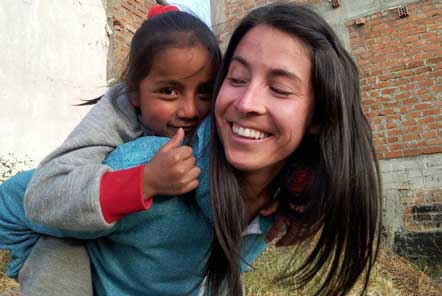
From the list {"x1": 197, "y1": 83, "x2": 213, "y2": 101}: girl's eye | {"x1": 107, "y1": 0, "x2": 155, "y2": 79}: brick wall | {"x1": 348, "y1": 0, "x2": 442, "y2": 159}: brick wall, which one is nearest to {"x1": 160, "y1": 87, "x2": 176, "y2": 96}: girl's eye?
{"x1": 197, "y1": 83, "x2": 213, "y2": 101}: girl's eye

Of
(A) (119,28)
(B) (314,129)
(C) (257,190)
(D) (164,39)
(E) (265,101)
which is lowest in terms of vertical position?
(C) (257,190)

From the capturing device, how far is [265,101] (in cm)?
122

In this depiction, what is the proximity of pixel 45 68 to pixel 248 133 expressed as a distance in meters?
3.67

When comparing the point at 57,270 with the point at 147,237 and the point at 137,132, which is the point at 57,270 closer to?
the point at 147,237

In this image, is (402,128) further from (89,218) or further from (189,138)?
(89,218)

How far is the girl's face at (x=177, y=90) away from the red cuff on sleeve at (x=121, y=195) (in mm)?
471

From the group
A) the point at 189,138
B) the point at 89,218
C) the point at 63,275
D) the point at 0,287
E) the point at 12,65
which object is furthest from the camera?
the point at 12,65

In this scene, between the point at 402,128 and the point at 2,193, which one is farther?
the point at 402,128

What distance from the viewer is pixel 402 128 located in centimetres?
454

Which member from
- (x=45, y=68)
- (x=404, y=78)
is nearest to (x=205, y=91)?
(x=45, y=68)

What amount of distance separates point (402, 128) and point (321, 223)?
140 inches

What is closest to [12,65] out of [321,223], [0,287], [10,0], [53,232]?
[10,0]

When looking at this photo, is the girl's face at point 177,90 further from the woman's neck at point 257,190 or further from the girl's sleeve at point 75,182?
the woman's neck at point 257,190

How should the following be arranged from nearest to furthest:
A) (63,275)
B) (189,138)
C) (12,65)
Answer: (63,275)
(189,138)
(12,65)
